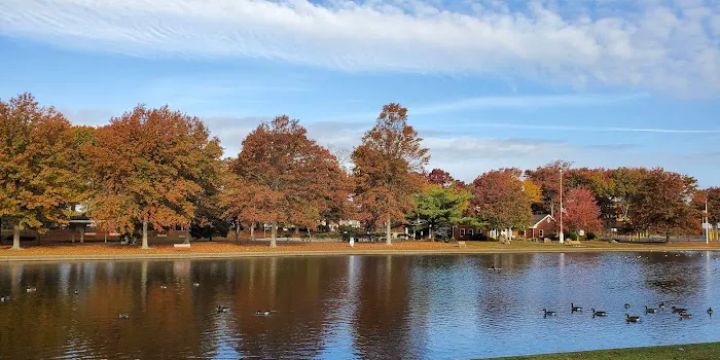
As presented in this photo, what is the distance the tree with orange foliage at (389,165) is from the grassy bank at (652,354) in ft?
181

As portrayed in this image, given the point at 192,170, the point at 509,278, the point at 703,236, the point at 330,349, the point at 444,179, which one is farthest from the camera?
the point at 444,179

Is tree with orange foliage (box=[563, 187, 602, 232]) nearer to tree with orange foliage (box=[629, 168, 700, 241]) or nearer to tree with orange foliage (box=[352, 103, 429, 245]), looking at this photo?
tree with orange foliage (box=[629, 168, 700, 241])

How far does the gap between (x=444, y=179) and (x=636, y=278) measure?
312ft

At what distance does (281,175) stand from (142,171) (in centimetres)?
1410

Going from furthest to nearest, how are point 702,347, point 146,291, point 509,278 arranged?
point 509,278 → point 146,291 → point 702,347

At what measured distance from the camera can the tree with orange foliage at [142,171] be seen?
5359 cm

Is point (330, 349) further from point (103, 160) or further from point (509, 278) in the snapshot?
point (103, 160)

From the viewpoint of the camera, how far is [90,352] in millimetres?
17172

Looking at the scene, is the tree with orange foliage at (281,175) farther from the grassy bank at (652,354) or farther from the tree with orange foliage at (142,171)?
the grassy bank at (652,354)

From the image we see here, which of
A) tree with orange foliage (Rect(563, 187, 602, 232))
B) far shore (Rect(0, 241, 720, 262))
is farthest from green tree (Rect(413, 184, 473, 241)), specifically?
tree with orange foliage (Rect(563, 187, 602, 232))

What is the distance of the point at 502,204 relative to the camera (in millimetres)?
81750

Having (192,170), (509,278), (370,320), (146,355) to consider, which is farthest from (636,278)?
(192,170)

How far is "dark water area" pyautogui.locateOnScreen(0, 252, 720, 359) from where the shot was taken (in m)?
18.4

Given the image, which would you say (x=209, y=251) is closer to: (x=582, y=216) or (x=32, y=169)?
(x=32, y=169)
